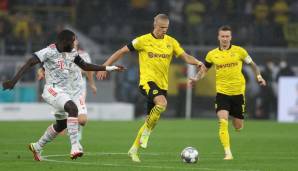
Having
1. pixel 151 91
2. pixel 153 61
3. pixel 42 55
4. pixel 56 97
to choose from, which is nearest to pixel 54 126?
pixel 56 97

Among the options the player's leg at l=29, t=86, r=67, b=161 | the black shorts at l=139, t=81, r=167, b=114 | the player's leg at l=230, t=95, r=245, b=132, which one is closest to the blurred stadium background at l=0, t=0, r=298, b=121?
the player's leg at l=230, t=95, r=245, b=132

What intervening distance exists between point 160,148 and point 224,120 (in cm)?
279

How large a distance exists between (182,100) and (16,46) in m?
6.49

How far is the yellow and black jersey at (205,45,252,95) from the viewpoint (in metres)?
17.7

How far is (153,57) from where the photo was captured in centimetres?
1617

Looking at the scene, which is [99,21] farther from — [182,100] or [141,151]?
[141,151]

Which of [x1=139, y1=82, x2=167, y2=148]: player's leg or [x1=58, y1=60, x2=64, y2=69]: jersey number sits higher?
[x1=58, y1=60, x2=64, y2=69]: jersey number

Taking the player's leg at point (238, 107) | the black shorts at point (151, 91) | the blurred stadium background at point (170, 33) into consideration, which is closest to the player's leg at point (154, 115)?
the black shorts at point (151, 91)

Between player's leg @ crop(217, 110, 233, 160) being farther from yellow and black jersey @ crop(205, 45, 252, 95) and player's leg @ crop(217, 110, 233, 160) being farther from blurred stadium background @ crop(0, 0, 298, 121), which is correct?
blurred stadium background @ crop(0, 0, 298, 121)

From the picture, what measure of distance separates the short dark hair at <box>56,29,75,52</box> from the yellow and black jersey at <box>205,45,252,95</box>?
3.80 m

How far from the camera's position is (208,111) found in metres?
35.0

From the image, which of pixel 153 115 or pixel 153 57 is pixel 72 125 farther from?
pixel 153 57

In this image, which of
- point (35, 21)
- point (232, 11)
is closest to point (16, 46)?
point (35, 21)

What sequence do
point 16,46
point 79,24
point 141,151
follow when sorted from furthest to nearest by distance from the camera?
1. point 79,24
2. point 16,46
3. point 141,151
